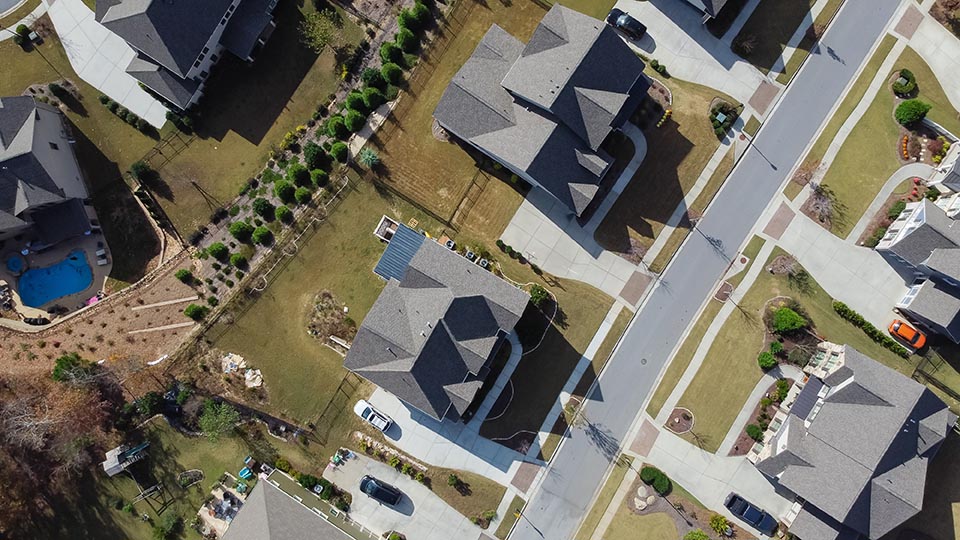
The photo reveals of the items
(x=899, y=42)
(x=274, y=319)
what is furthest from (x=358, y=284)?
(x=899, y=42)

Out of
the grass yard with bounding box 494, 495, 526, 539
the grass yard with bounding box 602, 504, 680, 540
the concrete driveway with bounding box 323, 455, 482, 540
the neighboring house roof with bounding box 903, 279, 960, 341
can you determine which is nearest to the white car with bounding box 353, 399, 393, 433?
the concrete driveway with bounding box 323, 455, 482, 540

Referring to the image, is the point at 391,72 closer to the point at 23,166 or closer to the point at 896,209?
the point at 23,166

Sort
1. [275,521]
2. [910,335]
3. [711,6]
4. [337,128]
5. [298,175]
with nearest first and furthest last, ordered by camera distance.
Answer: [275,521]
[711,6]
[910,335]
[337,128]
[298,175]

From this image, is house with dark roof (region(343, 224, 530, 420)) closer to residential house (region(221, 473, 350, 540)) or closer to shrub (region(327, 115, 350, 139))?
residential house (region(221, 473, 350, 540))

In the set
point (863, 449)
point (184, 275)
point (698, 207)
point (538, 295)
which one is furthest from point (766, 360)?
point (184, 275)

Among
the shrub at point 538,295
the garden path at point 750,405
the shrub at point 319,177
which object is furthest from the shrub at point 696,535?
the shrub at point 319,177
